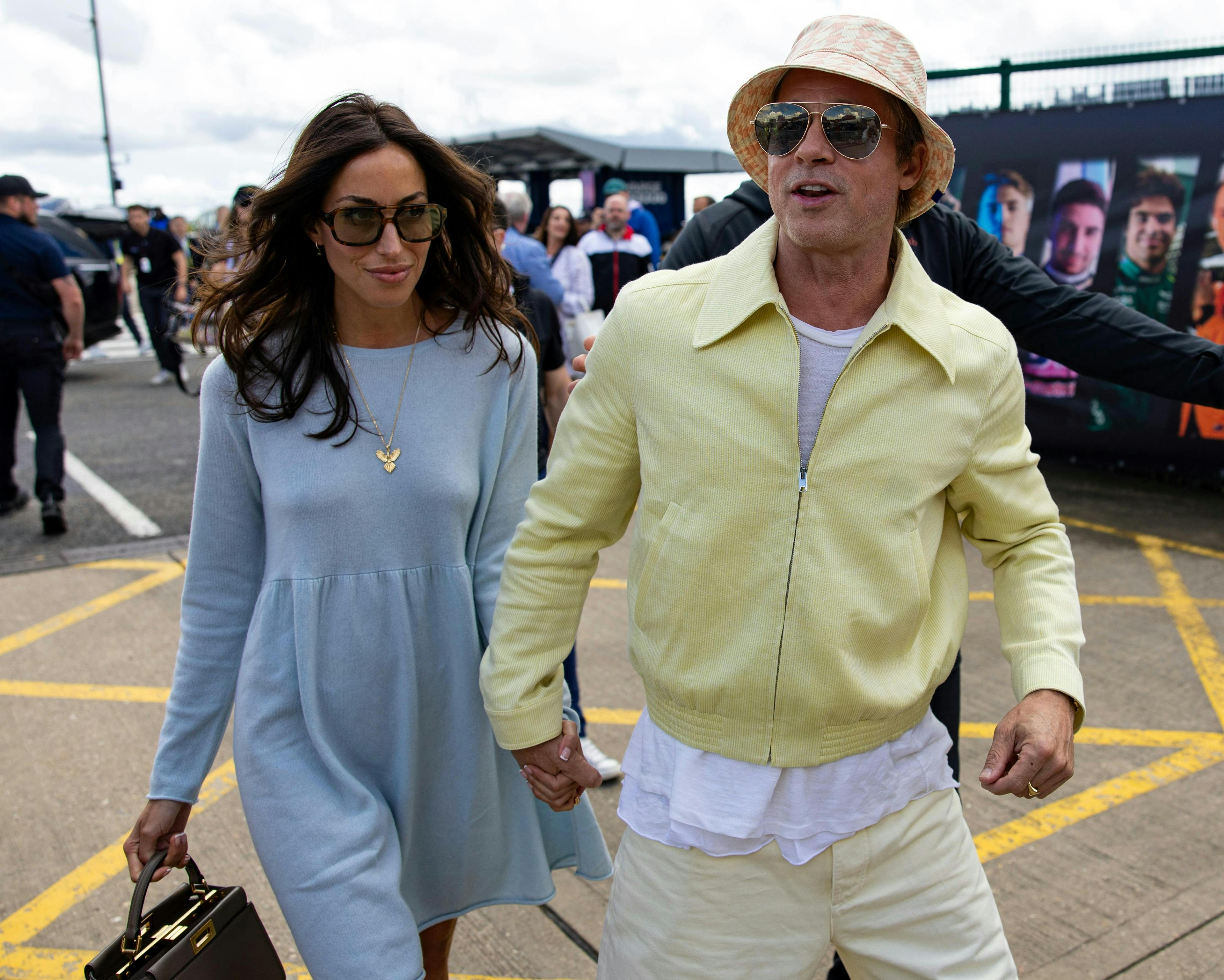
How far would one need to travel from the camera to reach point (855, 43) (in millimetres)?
1605

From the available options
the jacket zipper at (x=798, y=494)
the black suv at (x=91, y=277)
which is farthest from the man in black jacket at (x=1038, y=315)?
the black suv at (x=91, y=277)

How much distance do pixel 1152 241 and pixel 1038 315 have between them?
509cm

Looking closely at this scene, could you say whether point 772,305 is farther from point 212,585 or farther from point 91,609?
point 91,609

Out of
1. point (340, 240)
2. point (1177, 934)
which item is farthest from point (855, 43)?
point (1177, 934)

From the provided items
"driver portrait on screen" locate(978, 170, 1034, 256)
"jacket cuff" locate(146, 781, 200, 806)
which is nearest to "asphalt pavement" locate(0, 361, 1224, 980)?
"jacket cuff" locate(146, 781, 200, 806)

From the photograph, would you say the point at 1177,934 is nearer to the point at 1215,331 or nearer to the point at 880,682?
the point at 880,682

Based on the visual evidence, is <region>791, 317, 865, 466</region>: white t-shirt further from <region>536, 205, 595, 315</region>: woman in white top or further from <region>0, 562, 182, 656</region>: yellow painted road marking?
<region>536, 205, 595, 315</region>: woman in white top

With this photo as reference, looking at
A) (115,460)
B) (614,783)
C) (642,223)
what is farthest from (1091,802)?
(642,223)

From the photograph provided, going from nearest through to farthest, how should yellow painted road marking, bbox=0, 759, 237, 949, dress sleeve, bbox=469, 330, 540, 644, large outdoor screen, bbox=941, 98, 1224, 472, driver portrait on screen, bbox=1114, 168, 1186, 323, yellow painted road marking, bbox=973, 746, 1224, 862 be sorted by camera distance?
dress sleeve, bbox=469, 330, 540, 644 < yellow painted road marking, bbox=0, 759, 237, 949 < yellow painted road marking, bbox=973, 746, 1224, 862 < large outdoor screen, bbox=941, 98, 1224, 472 < driver portrait on screen, bbox=1114, 168, 1186, 323

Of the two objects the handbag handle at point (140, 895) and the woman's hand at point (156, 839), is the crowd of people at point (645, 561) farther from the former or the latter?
the handbag handle at point (140, 895)

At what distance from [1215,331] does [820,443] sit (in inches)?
241

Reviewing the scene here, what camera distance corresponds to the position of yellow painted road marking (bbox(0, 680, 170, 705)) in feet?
14.1

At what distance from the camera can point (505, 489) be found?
208 cm

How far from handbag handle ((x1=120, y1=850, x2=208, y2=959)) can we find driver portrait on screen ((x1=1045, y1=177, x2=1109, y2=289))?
6609mm
